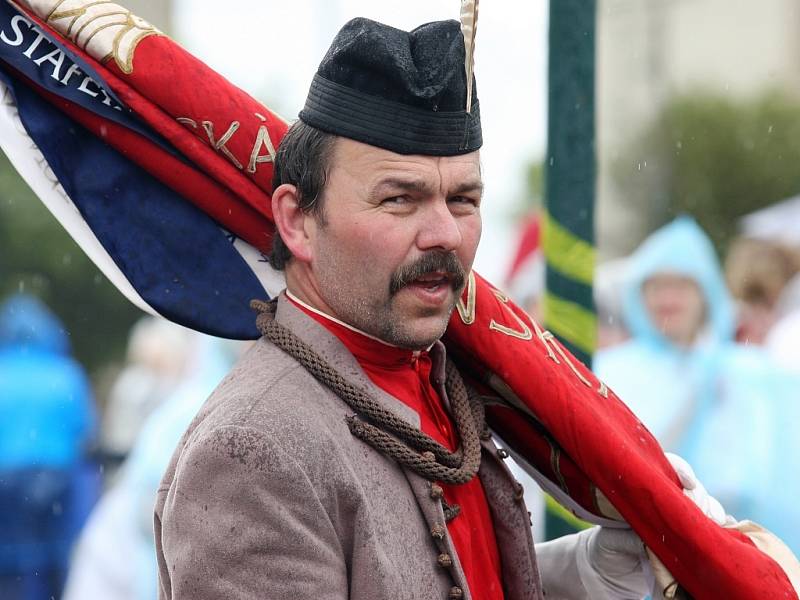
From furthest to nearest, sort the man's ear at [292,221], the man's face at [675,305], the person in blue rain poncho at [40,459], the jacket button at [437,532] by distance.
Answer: the person in blue rain poncho at [40,459] < the man's face at [675,305] < the man's ear at [292,221] < the jacket button at [437,532]

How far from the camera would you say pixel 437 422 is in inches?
110

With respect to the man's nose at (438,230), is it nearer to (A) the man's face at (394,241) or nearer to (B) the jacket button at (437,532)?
(A) the man's face at (394,241)

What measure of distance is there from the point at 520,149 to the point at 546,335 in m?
14.4

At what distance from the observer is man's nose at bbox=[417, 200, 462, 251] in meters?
2.51

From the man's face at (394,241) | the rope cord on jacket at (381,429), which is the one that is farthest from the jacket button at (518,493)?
the man's face at (394,241)

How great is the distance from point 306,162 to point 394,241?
0.77ft

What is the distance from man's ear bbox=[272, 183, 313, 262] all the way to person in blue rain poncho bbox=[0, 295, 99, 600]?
16.0 ft

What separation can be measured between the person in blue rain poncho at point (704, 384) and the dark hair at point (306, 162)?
404 cm

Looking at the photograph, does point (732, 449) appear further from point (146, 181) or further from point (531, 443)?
point (146, 181)

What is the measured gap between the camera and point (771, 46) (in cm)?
2317

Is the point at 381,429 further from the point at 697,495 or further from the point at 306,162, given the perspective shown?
the point at 697,495

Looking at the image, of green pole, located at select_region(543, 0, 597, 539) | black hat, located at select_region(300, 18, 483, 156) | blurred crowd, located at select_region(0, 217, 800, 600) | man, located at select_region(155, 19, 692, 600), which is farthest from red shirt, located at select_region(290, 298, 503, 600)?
blurred crowd, located at select_region(0, 217, 800, 600)

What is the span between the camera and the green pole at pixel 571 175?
3201 mm

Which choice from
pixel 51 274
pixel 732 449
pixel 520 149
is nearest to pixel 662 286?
pixel 732 449
